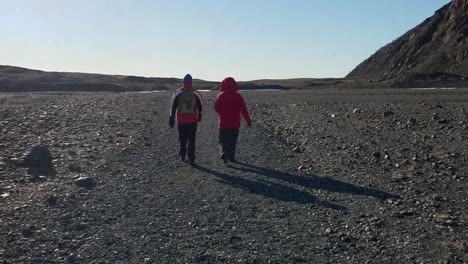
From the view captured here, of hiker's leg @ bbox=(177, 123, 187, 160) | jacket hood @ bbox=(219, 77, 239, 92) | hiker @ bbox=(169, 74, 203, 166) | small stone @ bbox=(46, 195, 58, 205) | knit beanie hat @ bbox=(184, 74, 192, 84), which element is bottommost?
small stone @ bbox=(46, 195, 58, 205)

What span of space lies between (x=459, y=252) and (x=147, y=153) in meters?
9.33

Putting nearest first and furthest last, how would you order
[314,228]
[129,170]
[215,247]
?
[215,247], [314,228], [129,170]

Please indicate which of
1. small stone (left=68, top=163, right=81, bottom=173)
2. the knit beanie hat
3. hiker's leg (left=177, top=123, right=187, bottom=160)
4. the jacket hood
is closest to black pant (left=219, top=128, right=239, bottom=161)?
hiker's leg (left=177, top=123, right=187, bottom=160)

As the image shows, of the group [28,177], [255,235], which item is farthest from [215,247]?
[28,177]

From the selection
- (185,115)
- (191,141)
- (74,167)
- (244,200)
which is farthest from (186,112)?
(244,200)

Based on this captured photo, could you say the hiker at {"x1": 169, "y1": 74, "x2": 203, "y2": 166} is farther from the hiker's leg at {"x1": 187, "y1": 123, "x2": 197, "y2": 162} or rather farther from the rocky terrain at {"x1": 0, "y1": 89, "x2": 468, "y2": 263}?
the rocky terrain at {"x1": 0, "y1": 89, "x2": 468, "y2": 263}

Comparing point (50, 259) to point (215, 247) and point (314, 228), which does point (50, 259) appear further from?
point (314, 228)

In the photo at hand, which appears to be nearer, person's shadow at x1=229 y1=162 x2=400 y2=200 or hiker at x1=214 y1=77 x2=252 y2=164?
person's shadow at x1=229 y1=162 x2=400 y2=200

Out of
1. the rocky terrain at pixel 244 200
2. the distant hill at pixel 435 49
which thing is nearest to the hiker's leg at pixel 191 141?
the rocky terrain at pixel 244 200

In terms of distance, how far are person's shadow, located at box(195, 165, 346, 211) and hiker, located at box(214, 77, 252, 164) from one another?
184 centimetres

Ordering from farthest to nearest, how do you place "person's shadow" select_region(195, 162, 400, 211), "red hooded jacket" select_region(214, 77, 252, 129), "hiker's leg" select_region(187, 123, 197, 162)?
"red hooded jacket" select_region(214, 77, 252, 129)
"hiker's leg" select_region(187, 123, 197, 162)
"person's shadow" select_region(195, 162, 400, 211)

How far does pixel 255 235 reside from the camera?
848cm

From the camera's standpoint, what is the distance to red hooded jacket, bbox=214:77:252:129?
15.0 meters

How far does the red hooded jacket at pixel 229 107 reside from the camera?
1496 cm
